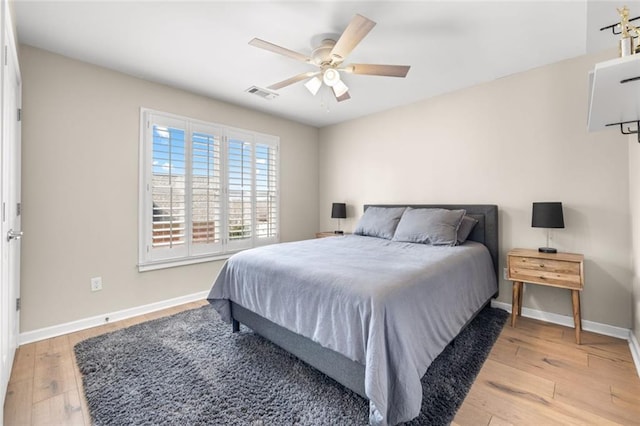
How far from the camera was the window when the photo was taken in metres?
3.09

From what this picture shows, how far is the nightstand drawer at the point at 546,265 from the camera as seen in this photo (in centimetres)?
229

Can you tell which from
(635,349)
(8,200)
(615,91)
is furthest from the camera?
(635,349)

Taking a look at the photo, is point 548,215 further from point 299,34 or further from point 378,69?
point 299,34

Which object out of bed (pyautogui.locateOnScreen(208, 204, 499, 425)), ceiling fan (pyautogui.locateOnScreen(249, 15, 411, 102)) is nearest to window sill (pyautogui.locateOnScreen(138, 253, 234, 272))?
bed (pyautogui.locateOnScreen(208, 204, 499, 425))

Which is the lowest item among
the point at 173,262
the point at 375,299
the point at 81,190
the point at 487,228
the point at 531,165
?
the point at 173,262

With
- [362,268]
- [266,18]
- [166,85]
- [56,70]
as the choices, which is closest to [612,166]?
[362,268]

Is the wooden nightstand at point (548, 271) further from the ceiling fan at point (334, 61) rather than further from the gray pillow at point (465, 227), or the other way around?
the ceiling fan at point (334, 61)

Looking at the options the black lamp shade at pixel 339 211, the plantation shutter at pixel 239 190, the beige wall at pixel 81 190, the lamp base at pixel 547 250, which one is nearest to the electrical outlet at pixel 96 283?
the beige wall at pixel 81 190

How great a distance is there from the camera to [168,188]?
318 cm

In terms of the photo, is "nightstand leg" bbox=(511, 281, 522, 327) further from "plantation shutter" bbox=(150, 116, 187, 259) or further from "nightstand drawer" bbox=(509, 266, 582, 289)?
"plantation shutter" bbox=(150, 116, 187, 259)

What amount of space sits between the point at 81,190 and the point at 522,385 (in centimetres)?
382

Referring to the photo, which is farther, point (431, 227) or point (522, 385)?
point (431, 227)

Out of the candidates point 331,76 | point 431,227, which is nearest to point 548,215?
point 431,227

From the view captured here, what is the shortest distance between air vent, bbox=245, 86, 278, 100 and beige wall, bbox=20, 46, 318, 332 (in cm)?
77
